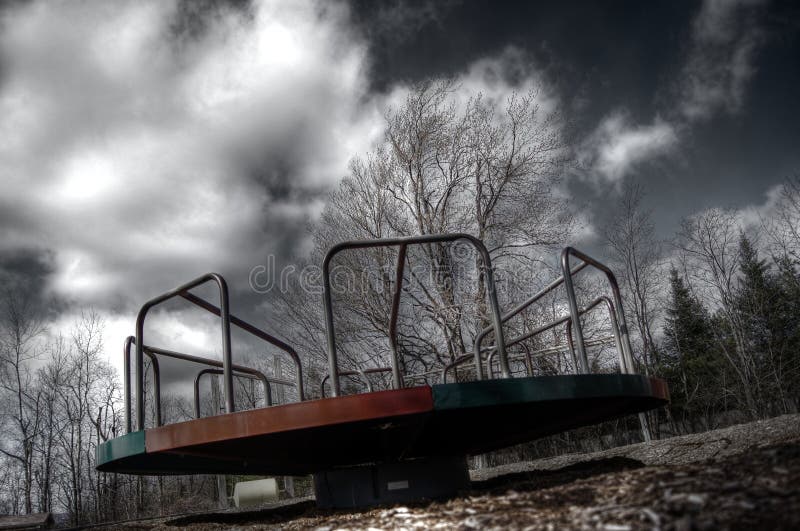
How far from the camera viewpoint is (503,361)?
3121 mm

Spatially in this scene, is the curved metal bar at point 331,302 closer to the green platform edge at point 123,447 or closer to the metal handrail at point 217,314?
the metal handrail at point 217,314

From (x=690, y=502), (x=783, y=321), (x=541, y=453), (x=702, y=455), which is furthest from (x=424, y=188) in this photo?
(x=783, y=321)

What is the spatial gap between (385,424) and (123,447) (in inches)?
64.1

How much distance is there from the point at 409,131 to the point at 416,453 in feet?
41.2

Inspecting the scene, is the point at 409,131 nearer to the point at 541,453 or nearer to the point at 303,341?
the point at 303,341

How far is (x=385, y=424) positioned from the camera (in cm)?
300

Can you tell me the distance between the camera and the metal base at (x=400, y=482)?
387cm

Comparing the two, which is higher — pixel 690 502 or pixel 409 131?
pixel 409 131

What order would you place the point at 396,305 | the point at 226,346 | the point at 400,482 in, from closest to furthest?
the point at 226,346, the point at 400,482, the point at 396,305

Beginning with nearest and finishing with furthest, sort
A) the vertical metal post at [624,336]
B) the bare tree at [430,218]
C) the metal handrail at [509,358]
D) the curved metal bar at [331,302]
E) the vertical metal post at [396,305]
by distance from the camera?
1. the curved metal bar at [331,302]
2. the vertical metal post at [396,305]
3. the vertical metal post at [624,336]
4. the metal handrail at [509,358]
5. the bare tree at [430,218]

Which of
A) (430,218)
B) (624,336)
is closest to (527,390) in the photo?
(624,336)

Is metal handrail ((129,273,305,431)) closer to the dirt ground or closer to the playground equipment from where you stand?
the playground equipment

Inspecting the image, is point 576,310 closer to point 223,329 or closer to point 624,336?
point 624,336

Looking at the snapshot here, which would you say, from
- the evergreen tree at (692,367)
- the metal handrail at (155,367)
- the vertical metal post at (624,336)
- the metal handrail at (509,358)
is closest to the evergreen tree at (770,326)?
the evergreen tree at (692,367)
